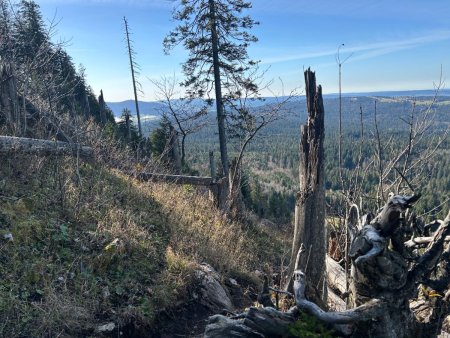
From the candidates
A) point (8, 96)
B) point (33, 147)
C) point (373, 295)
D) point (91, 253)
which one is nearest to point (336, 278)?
point (373, 295)

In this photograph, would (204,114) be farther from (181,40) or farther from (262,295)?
(262,295)

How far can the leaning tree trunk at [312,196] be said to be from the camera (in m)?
4.62

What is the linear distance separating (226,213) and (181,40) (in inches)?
316

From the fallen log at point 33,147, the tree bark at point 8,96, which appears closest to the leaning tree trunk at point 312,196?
the fallen log at point 33,147

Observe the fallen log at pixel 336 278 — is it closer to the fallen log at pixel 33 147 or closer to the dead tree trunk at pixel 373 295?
the dead tree trunk at pixel 373 295

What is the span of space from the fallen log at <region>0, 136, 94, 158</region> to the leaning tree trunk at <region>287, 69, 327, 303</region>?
14.4ft

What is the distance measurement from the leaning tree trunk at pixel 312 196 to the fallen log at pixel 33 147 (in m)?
4.39

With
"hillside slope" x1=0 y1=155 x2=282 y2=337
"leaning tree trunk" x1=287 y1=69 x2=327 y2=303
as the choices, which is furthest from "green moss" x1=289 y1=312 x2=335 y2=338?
"hillside slope" x1=0 y1=155 x2=282 y2=337

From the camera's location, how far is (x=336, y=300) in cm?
536

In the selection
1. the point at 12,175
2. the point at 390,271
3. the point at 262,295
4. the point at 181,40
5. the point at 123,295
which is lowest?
the point at 123,295

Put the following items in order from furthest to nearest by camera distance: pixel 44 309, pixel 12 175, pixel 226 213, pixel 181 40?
pixel 181 40, pixel 226 213, pixel 12 175, pixel 44 309

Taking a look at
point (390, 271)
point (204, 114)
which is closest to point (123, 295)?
point (390, 271)

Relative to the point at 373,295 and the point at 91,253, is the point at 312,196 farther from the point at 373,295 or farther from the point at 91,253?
the point at 91,253

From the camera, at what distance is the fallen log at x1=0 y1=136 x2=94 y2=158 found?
21.3ft
